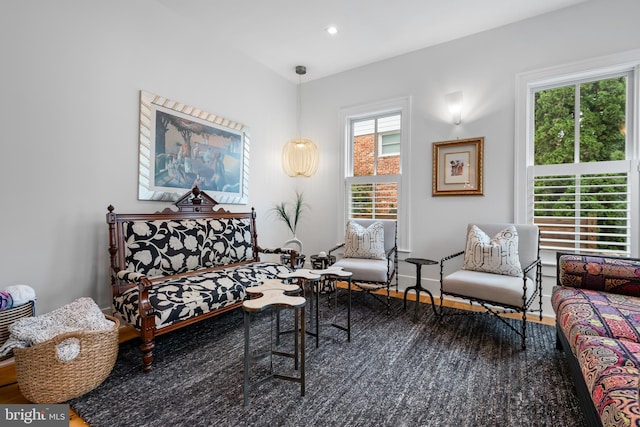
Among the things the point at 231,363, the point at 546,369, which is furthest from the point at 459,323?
the point at 231,363

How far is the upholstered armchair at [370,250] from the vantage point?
329 cm

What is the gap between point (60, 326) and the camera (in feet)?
6.19

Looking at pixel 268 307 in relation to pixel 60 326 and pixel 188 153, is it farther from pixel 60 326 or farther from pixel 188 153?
pixel 188 153

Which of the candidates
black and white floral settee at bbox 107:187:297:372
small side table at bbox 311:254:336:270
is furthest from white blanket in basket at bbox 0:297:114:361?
small side table at bbox 311:254:336:270

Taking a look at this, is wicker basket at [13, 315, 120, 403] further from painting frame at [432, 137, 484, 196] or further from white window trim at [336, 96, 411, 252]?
painting frame at [432, 137, 484, 196]

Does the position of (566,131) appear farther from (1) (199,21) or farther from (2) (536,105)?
(1) (199,21)

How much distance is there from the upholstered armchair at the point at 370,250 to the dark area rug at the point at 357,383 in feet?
2.18

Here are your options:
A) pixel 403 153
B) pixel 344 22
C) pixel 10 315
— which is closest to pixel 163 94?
pixel 344 22

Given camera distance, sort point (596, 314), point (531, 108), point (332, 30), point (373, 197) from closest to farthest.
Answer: point (596, 314), point (531, 108), point (332, 30), point (373, 197)

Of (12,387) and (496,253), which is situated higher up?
(496,253)

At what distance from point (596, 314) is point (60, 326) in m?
3.20

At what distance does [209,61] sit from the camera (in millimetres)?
3568

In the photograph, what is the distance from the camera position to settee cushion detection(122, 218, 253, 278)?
8.64 ft

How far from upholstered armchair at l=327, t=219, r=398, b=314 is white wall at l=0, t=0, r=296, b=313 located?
215cm
